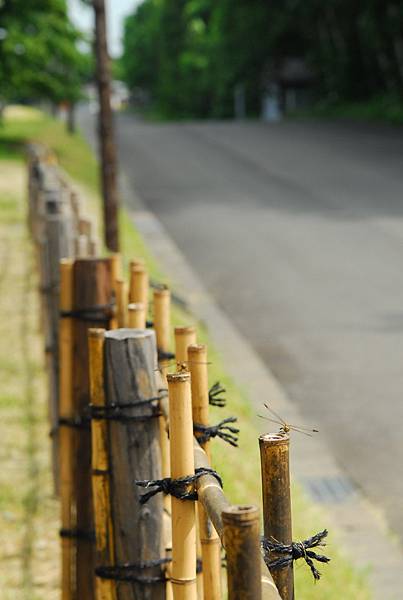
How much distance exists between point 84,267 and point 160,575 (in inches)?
60.1

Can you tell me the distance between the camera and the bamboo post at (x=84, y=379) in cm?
446

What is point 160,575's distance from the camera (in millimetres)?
3377

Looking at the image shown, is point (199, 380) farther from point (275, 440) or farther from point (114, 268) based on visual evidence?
point (114, 268)

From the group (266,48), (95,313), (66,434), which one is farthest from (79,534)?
(266,48)

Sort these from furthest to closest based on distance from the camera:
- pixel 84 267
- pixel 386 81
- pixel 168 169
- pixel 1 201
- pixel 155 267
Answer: pixel 386 81 → pixel 168 169 → pixel 1 201 → pixel 155 267 → pixel 84 267

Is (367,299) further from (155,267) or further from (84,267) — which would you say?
(84,267)

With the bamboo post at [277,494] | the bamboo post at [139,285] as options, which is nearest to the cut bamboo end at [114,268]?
the bamboo post at [139,285]

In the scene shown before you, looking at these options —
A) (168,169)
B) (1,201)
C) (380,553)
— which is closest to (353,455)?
(380,553)

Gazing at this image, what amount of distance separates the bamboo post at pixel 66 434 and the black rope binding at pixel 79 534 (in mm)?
13

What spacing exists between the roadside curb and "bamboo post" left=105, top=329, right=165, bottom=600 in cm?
193

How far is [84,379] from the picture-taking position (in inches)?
184

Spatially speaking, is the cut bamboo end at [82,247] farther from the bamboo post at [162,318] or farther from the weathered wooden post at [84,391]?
the bamboo post at [162,318]

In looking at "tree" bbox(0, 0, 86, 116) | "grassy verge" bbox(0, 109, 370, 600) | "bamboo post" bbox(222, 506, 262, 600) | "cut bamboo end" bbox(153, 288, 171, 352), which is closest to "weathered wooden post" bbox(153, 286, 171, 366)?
"cut bamboo end" bbox(153, 288, 171, 352)

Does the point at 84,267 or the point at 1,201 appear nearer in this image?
the point at 84,267
